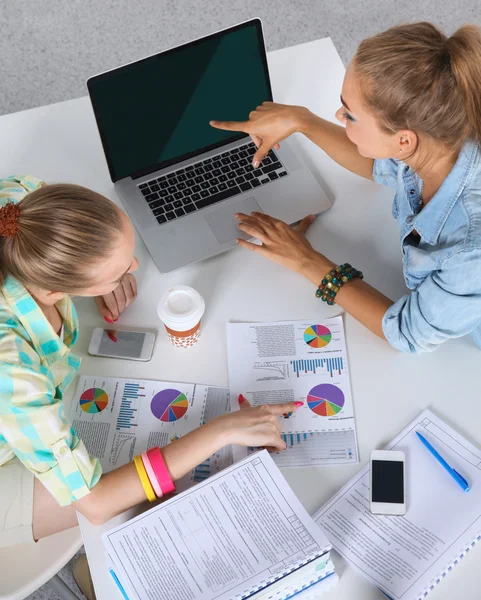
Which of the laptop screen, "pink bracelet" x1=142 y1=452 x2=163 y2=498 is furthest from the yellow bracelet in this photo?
the laptop screen

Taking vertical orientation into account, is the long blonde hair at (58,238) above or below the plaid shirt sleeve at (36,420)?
above

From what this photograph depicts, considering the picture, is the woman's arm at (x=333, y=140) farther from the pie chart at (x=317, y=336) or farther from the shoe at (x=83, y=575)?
the shoe at (x=83, y=575)

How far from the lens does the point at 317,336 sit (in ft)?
4.28

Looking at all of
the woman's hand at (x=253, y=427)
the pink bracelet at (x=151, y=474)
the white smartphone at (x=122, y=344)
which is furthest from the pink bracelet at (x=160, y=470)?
the white smartphone at (x=122, y=344)

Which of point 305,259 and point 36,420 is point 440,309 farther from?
point 36,420

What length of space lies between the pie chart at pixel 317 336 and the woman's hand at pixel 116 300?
1.15 ft

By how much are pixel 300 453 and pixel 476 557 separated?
0.32 metres

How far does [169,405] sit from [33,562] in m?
0.39

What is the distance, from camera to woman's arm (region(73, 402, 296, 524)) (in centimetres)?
110

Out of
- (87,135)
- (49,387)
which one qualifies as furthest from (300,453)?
(87,135)

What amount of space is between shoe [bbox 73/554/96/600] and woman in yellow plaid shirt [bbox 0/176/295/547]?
0.52 meters

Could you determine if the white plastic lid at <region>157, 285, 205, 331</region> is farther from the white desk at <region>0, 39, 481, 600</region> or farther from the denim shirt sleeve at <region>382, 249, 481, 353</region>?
the denim shirt sleeve at <region>382, 249, 481, 353</region>

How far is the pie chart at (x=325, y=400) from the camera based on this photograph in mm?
1220

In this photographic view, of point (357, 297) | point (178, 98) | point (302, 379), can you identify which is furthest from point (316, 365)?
point (178, 98)
